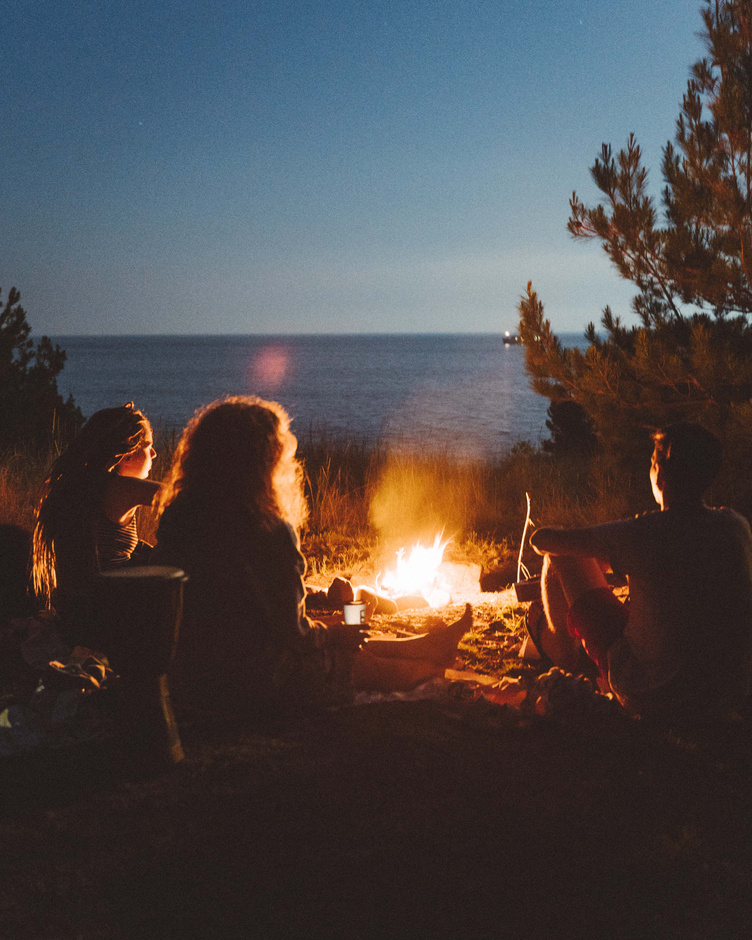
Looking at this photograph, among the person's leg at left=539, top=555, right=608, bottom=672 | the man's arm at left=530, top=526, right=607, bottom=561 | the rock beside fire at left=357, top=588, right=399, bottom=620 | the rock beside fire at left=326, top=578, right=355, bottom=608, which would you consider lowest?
the rock beside fire at left=357, top=588, right=399, bottom=620

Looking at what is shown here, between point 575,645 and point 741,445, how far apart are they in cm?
261

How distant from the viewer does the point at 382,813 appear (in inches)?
105

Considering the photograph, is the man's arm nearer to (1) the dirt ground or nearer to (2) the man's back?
(2) the man's back

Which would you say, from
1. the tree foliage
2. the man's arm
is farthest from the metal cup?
the tree foliage

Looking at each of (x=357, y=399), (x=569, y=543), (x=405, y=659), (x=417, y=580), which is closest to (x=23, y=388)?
(x=417, y=580)

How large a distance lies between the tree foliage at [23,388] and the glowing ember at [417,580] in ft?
23.4

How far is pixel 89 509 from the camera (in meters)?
3.49

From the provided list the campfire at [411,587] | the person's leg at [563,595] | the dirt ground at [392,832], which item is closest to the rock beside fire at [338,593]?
the campfire at [411,587]

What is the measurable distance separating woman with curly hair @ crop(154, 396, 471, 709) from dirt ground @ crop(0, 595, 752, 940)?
22 cm

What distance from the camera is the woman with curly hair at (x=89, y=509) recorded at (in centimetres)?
331

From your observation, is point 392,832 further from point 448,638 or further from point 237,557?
point 448,638

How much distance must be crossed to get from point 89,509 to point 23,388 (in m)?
9.28

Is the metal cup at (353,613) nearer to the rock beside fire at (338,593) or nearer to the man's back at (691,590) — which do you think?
the rock beside fire at (338,593)

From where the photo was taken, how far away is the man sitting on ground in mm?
2949
